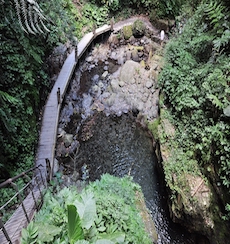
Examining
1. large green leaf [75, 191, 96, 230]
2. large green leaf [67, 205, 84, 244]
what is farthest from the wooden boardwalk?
large green leaf [75, 191, 96, 230]

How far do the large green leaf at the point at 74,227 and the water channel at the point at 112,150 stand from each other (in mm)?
3680

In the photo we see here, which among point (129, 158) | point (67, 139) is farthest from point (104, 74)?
point (129, 158)

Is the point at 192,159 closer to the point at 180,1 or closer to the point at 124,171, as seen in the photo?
the point at 124,171

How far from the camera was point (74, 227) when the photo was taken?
3.07 meters

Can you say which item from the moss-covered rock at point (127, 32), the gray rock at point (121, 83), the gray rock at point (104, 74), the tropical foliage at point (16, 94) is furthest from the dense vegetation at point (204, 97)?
the moss-covered rock at point (127, 32)

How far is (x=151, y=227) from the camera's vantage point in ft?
18.2

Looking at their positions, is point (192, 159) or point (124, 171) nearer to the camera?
point (192, 159)

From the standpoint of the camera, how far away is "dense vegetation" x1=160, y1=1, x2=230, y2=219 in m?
5.02

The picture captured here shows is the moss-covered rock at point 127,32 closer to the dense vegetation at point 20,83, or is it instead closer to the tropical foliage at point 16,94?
the dense vegetation at point 20,83

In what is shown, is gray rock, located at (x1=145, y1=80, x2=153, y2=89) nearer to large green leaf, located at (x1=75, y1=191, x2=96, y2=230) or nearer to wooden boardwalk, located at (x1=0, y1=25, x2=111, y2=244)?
wooden boardwalk, located at (x1=0, y1=25, x2=111, y2=244)

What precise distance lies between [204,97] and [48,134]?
A: 212 inches

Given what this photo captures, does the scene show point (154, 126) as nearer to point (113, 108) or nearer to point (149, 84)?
point (113, 108)

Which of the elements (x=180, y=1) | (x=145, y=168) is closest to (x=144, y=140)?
(x=145, y=168)

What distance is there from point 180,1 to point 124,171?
500 inches
